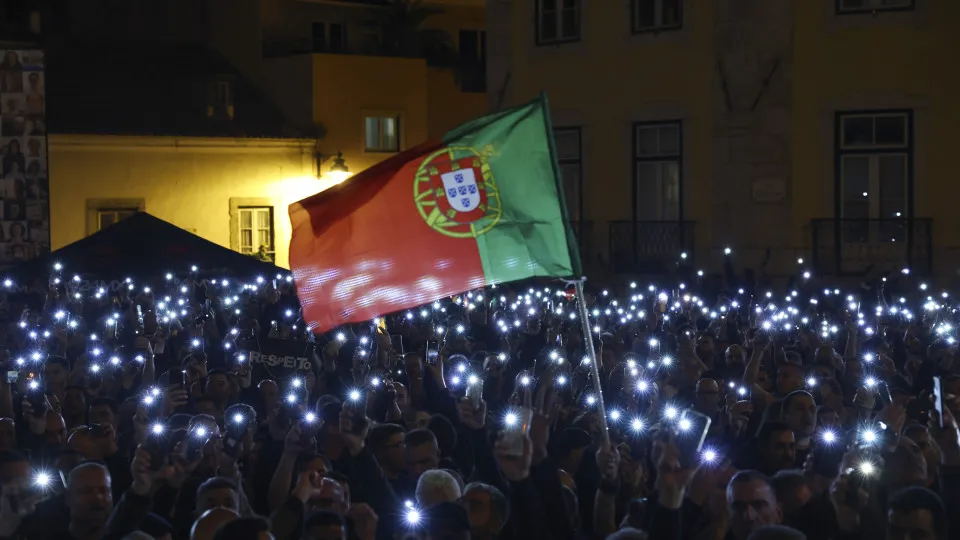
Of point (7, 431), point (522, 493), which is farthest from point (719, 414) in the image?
point (7, 431)

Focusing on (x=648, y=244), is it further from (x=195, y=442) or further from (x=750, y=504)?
(x=750, y=504)

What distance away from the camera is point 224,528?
6035mm

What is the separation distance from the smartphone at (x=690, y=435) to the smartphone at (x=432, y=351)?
4.73m

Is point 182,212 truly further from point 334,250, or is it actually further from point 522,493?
point 522,493

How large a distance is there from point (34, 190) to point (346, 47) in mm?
15531

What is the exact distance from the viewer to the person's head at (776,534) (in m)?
5.55

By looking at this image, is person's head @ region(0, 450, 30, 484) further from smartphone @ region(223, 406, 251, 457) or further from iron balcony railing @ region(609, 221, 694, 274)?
iron balcony railing @ region(609, 221, 694, 274)

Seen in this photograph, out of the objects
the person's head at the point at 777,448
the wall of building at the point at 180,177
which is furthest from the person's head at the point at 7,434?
the wall of building at the point at 180,177

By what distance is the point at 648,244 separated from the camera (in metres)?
25.9

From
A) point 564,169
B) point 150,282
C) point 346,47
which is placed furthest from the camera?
point 346,47

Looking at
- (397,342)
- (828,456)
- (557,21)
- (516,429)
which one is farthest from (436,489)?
(557,21)

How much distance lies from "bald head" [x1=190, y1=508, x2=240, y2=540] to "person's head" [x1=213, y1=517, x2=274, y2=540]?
478mm

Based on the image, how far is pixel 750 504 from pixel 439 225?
335 cm

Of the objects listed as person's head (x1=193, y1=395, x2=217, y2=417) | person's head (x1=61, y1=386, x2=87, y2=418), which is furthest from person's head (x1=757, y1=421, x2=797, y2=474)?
person's head (x1=61, y1=386, x2=87, y2=418)
